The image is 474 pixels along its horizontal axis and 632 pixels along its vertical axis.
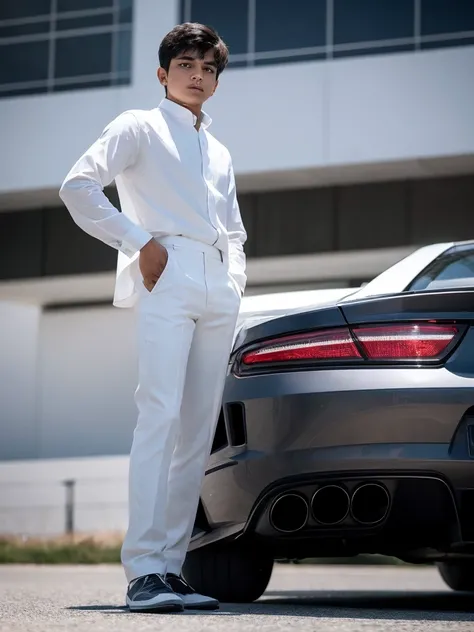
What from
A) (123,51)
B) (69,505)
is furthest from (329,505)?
(69,505)

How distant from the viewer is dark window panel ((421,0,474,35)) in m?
17.1

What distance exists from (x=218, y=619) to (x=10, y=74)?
17.4m

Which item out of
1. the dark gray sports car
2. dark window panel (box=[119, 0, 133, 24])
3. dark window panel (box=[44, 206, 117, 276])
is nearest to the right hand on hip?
the dark gray sports car

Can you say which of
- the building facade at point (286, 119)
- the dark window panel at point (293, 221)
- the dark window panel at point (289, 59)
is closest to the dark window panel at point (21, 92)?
the building facade at point (286, 119)

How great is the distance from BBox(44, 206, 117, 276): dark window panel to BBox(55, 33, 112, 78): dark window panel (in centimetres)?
216

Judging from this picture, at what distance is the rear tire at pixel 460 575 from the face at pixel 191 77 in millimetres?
Answer: 3228

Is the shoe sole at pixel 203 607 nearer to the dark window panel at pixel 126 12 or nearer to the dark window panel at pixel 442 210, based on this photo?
the dark window panel at pixel 442 210

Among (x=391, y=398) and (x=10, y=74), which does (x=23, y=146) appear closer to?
(x=10, y=74)

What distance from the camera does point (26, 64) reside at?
19609 mm

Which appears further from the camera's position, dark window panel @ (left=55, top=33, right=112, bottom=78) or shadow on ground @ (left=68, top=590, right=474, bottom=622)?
dark window panel @ (left=55, top=33, right=112, bottom=78)

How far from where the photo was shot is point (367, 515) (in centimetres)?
375

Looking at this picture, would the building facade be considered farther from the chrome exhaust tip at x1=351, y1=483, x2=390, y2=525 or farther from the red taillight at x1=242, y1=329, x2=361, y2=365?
the chrome exhaust tip at x1=351, y1=483, x2=390, y2=525

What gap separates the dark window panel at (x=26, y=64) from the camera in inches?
768

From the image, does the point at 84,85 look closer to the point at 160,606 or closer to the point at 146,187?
the point at 146,187
